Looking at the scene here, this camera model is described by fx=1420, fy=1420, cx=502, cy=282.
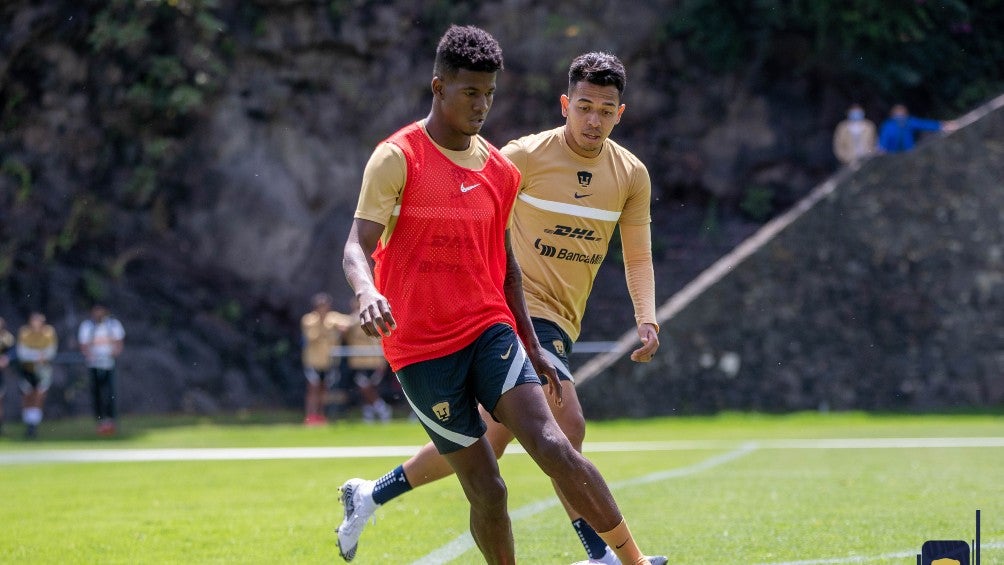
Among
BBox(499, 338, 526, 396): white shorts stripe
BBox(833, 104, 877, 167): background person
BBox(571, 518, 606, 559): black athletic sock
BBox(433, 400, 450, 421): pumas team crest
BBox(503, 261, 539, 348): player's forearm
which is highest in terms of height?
BBox(833, 104, 877, 167): background person

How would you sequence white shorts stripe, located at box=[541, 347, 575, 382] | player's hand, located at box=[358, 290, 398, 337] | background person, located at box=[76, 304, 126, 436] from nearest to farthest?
1. player's hand, located at box=[358, 290, 398, 337]
2. white shorts stripe, located at box=[541, 347, 575, 382]
3. background person, located at box=[76, 304, 126, 436]

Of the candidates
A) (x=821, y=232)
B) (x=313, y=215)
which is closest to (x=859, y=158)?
(x=821, y=232)

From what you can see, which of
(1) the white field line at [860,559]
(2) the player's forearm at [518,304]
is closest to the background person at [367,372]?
(1) the white field line at [860,559]

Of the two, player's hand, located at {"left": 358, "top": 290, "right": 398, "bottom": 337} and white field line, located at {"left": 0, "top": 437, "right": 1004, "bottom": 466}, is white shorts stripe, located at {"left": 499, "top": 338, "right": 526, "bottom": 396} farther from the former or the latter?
white field line, located at {"left": 0, "top": 437, "right": 1004, "bottom": 466}

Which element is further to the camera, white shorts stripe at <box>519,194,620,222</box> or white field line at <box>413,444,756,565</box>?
white field line at <box>413,444,756,565</box>

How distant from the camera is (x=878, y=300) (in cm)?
2394

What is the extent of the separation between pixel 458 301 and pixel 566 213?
1480mm

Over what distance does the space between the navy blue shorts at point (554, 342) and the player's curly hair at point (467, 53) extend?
168 centimetres

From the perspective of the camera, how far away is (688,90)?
1247 inches

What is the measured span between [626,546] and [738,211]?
26.3 metres

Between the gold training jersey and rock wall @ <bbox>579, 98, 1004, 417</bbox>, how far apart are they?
15.9m

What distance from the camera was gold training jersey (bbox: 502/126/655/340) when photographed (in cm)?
710

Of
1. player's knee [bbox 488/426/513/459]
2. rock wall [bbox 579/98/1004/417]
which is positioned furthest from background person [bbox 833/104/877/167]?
player's knee [bbox 488/426/513/459]

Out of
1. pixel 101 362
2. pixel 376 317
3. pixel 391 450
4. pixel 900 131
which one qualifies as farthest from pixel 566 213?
pixel 900 131
